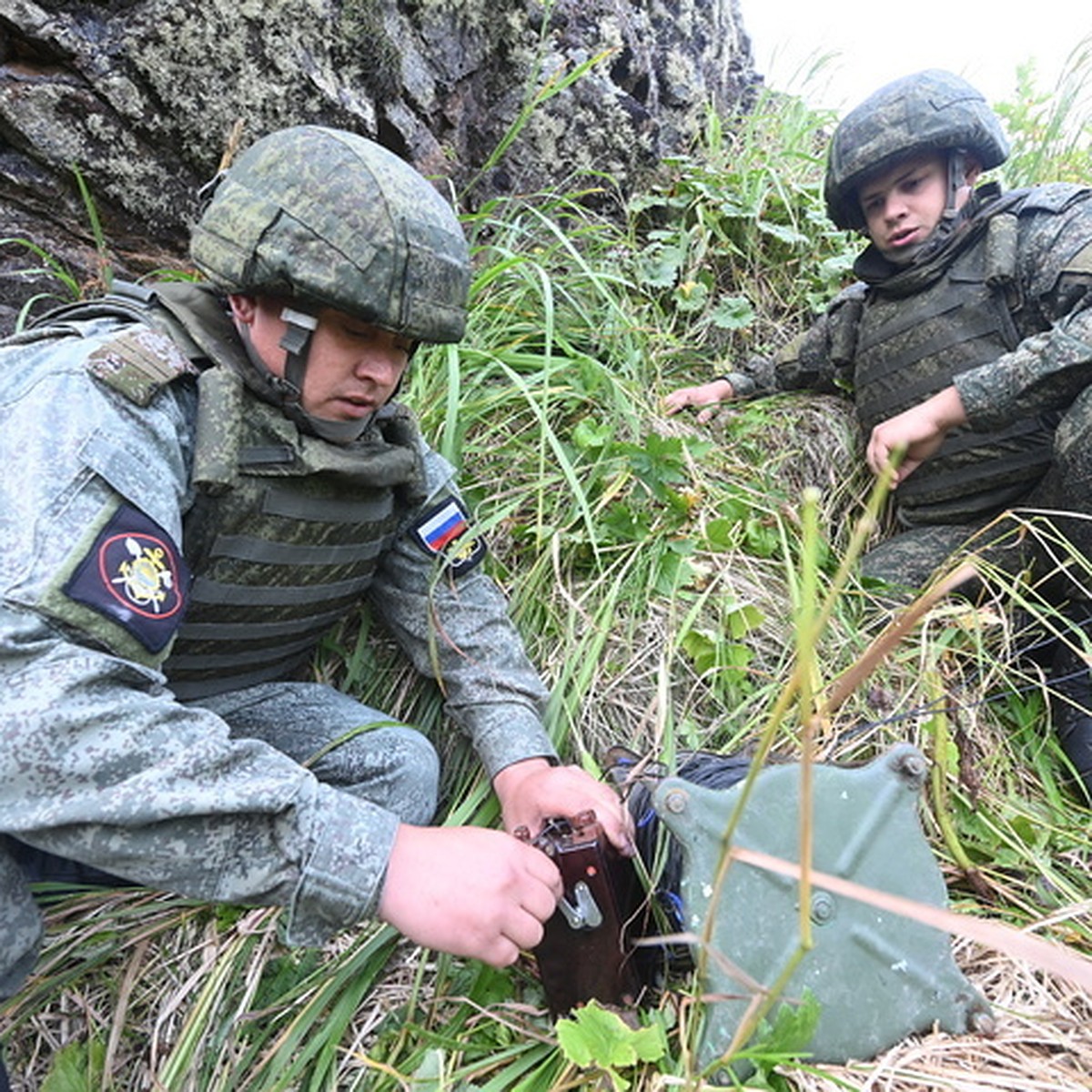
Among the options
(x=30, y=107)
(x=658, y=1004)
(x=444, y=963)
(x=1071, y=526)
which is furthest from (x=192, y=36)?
(x=1071, y=526)

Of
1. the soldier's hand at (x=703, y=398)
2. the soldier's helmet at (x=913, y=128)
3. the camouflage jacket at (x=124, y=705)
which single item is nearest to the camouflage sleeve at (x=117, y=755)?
the camouflage jacket at (x=124, y=705)

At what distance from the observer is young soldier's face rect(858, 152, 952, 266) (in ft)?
8.47

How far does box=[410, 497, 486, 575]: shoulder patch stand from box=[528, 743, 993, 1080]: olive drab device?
77cm

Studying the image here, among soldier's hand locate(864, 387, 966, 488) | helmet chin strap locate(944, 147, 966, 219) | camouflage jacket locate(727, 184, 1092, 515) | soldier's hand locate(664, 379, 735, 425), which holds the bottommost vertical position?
soldier's hand locate(664, 379, 735, 425)

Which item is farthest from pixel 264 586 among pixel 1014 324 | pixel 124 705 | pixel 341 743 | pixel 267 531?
pixel 1014 324

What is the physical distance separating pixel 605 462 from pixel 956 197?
1595mm

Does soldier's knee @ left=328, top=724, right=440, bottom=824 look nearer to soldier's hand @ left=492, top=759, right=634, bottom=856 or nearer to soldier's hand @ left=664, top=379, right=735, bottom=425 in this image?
soldier's hand @ left=492, top=759, right=634, bottom=856

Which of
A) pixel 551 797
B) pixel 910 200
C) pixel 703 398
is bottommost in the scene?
pixel 551 797

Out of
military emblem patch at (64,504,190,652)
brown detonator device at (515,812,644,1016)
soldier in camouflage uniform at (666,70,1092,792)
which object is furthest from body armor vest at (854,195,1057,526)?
military emblem patch at (64,504,190,652)

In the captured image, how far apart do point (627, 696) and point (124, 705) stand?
1.05 metres

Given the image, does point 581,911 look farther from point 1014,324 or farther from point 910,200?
point 910,200

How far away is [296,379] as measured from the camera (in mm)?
1438

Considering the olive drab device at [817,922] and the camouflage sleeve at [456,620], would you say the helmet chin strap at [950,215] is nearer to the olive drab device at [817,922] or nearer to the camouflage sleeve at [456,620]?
the camouflage sleeve at [456,620]

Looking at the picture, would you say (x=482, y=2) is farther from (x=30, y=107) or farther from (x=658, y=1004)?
(x=658, y=1004)
